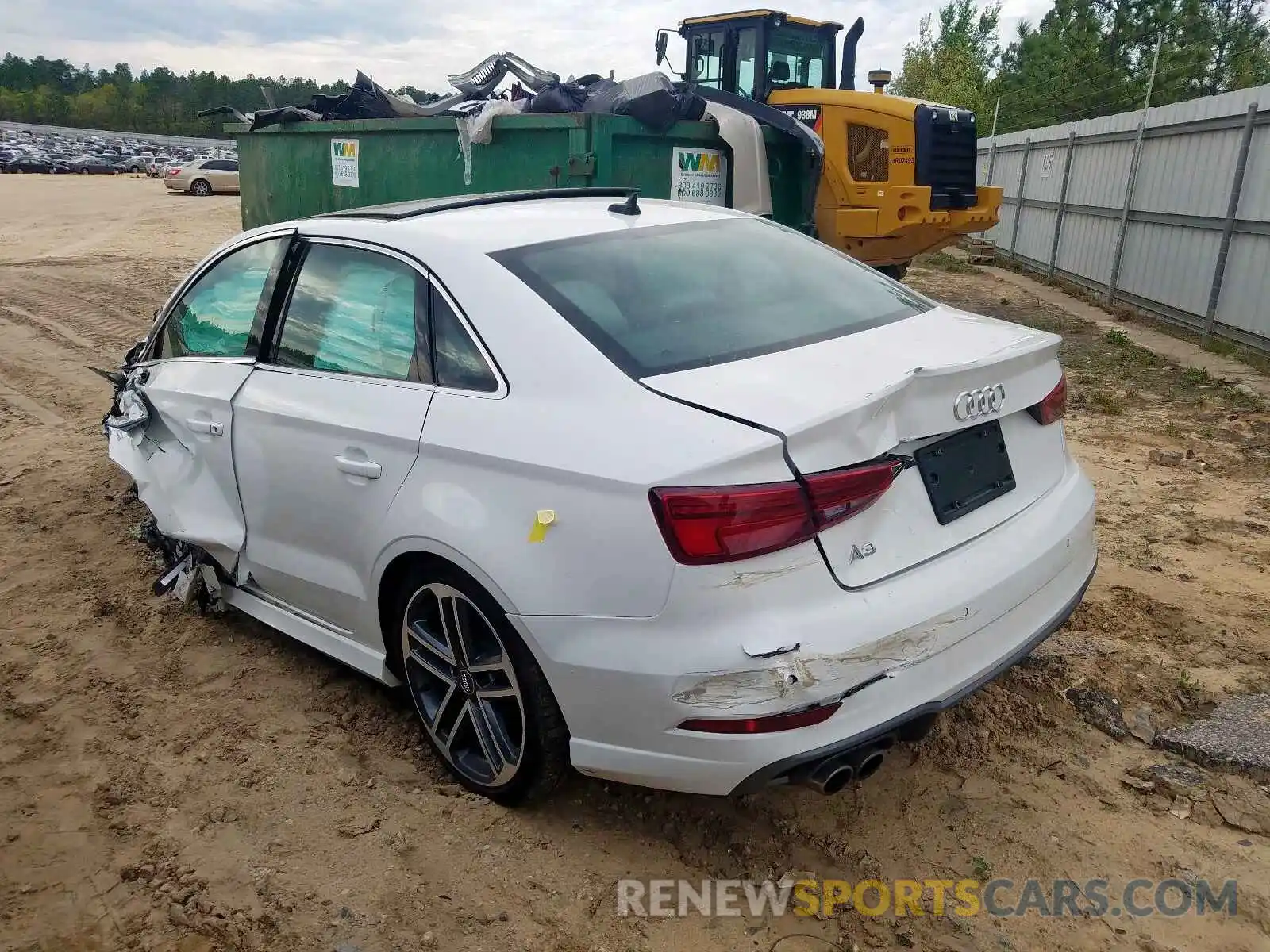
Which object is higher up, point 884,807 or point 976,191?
point 976,191

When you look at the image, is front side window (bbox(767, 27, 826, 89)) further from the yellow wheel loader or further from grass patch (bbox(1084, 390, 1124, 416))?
grass patch (bbox(1084, 390, 1124, 416))

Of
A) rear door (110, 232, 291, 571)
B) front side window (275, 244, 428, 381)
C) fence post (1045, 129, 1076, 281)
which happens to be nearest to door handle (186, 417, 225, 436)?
rear door (110, 232, 291, 571)

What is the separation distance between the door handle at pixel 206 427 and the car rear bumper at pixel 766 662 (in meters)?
1.68

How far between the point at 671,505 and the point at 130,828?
1.87m

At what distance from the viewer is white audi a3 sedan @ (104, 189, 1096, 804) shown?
225 centimetres

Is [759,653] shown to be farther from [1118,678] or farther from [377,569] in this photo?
[1118,678]

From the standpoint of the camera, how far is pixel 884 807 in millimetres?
2881

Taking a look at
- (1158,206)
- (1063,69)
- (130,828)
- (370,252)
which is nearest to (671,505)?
(370,252)

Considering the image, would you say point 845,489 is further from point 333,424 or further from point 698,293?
point 333,424

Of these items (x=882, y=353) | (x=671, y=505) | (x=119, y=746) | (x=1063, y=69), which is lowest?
(x=119, y=746)

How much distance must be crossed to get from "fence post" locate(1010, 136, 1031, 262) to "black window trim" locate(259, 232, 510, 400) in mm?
17351

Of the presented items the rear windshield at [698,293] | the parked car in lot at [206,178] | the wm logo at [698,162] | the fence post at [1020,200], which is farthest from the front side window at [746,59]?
the parked car in lot at [206,178]

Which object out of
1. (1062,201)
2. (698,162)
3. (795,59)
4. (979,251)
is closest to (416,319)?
(698,162)

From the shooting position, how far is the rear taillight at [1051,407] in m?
2.92
